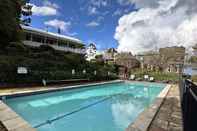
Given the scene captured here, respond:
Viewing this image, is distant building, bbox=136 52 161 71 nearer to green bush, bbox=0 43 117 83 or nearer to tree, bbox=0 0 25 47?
green bush, bbox=0 43 117 83

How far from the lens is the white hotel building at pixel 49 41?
24719 mm

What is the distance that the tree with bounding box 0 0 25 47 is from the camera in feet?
44.6

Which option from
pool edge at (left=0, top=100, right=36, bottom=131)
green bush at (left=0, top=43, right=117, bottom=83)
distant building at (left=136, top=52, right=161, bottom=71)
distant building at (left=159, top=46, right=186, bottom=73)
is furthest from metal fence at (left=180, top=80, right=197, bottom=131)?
distant building at (left=136, top=52, right=161, bottom=71)

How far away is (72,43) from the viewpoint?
32594mm

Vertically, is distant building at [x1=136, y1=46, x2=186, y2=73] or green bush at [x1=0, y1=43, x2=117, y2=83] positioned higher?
distant building at [x1=136, y1=46, x2=186, y2=73]

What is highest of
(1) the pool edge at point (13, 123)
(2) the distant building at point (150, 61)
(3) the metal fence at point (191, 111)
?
(2) the distant building at point (150, 61)

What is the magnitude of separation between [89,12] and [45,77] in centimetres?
1648

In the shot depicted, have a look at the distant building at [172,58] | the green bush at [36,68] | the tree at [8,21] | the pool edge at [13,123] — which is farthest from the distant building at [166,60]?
the pool edge at [13,123]

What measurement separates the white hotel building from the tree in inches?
238

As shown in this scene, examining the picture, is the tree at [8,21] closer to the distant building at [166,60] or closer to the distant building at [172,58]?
the distant building at [166,60]

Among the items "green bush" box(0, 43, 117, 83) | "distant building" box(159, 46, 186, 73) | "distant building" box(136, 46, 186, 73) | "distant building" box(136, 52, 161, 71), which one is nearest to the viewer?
"green bush" box(0, 43, 117, 83)

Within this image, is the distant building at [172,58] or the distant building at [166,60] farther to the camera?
the distant building at [166,60]

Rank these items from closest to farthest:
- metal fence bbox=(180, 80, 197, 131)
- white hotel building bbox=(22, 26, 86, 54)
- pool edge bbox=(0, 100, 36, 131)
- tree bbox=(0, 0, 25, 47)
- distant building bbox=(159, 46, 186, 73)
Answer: metal fence bbox=(180, 80, 197, 131) → pool edge bbox=(0, 100, 36, 131) → tree bbox=(0, 0, 25, 47) → white hotel building bbox=(22, 26, 86, 54) → distant building bbox=(159, 46, 186, 73)

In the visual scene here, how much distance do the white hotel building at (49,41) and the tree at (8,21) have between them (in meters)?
6.04
